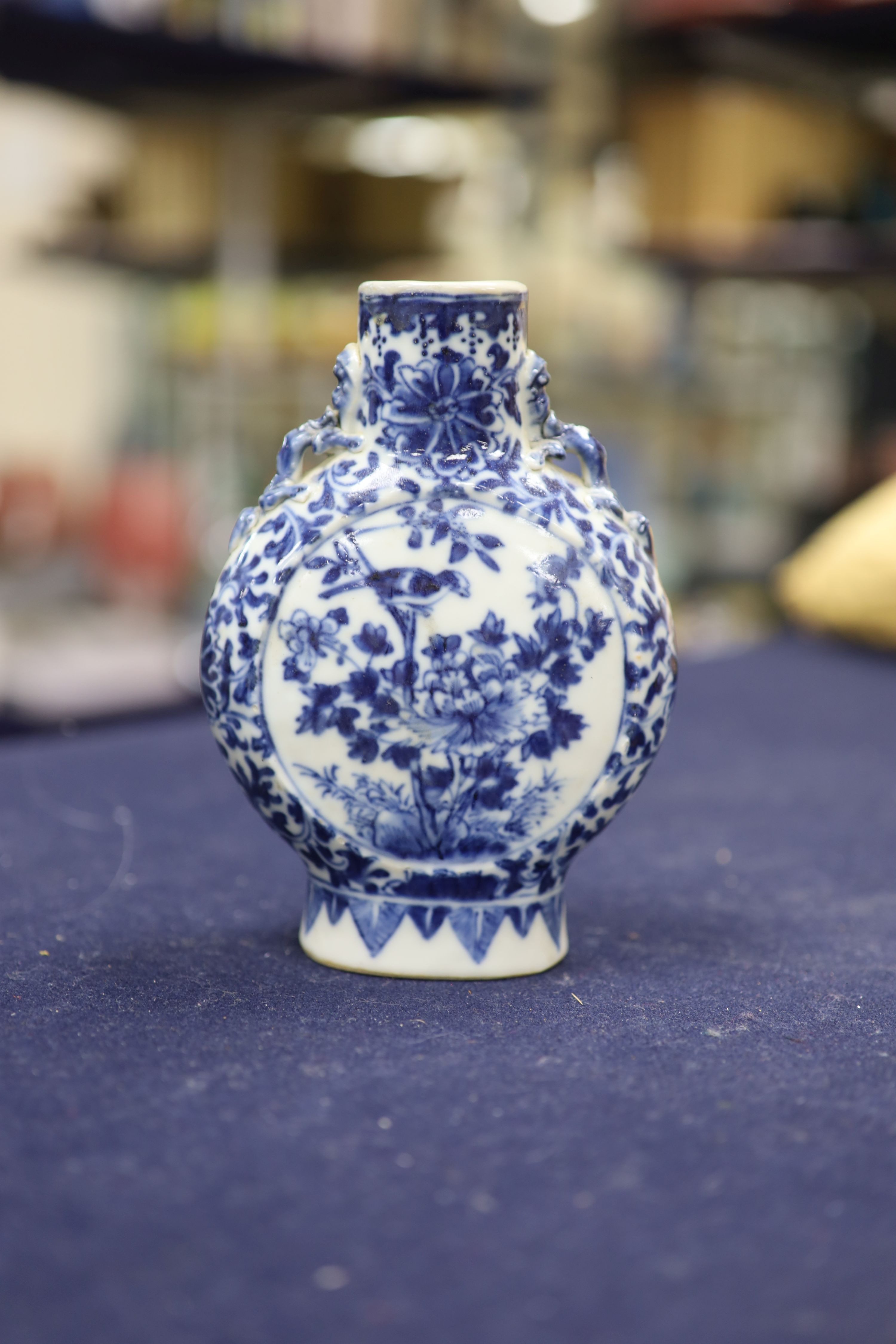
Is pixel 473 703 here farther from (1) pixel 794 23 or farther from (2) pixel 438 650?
(1) pixel 794 23

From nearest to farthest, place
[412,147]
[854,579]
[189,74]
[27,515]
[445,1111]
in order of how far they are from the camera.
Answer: [445,1111], [854,579], [189,74], [27,515], [412,147]

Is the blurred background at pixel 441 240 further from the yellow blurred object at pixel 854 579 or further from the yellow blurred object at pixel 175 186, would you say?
the yellow blurred object at pixel 854 579

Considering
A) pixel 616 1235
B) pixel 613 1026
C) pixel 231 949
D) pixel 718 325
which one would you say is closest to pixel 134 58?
pixel 718 325

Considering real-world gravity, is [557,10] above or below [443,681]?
above

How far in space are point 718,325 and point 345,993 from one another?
91.8 inches

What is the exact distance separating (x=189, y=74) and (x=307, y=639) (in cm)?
172

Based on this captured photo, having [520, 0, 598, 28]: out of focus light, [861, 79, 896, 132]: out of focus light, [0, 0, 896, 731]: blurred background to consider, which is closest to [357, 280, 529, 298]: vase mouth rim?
[0, 0, 896, 731]: blurred background

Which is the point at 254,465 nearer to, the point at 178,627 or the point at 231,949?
the point at 178,627

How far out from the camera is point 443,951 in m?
0.76

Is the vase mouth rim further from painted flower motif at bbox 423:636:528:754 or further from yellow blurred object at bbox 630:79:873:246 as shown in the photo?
yellow blurred object at bbox 630:79:873:246

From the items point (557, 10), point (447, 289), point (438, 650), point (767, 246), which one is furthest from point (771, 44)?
point (438, 650)

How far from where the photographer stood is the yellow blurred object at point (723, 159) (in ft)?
8.00

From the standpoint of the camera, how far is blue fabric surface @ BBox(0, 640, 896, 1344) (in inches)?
19.2

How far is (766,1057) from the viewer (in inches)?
26.7
